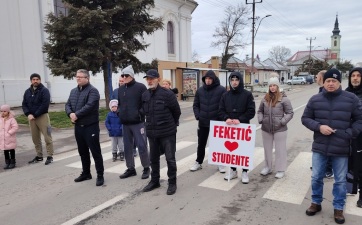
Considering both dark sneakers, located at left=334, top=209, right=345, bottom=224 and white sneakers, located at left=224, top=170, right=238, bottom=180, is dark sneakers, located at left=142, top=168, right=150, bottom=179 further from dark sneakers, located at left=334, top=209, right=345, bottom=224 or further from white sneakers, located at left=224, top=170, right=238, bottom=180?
dark sneakers, located at left=334, top=209, right=345, bottom=224

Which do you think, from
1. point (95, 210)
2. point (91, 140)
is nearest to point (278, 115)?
point (91, 140)

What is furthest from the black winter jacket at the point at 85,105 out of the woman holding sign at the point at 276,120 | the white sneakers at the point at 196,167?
the woman holding sign at the point at 276,120

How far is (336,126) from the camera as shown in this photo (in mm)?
3947

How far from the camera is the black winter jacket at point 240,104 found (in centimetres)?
560

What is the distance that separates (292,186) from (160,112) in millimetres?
2612

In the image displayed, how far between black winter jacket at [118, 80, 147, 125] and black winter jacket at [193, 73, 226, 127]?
1179 millimetres

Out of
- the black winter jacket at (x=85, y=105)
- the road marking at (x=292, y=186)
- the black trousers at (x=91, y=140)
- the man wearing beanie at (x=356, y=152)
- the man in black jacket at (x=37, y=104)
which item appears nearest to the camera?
the man wearing beanie at (x=356, y=152)

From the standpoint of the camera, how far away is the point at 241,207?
457 centimetres

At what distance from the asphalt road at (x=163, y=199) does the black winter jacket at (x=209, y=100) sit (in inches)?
44.0

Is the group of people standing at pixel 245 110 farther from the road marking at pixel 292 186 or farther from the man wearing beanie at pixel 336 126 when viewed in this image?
the man wearing beanie at pixel 336 126

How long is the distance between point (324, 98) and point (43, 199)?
4.51m

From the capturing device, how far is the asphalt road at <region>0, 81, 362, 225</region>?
424 centimetres

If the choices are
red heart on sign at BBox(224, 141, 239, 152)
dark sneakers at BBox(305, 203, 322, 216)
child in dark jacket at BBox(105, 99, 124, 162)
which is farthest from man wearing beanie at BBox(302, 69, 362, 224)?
child in dark jacket at BBox(105, 99, 124, 162)

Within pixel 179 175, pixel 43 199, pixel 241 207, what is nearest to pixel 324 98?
pixel 241 207
